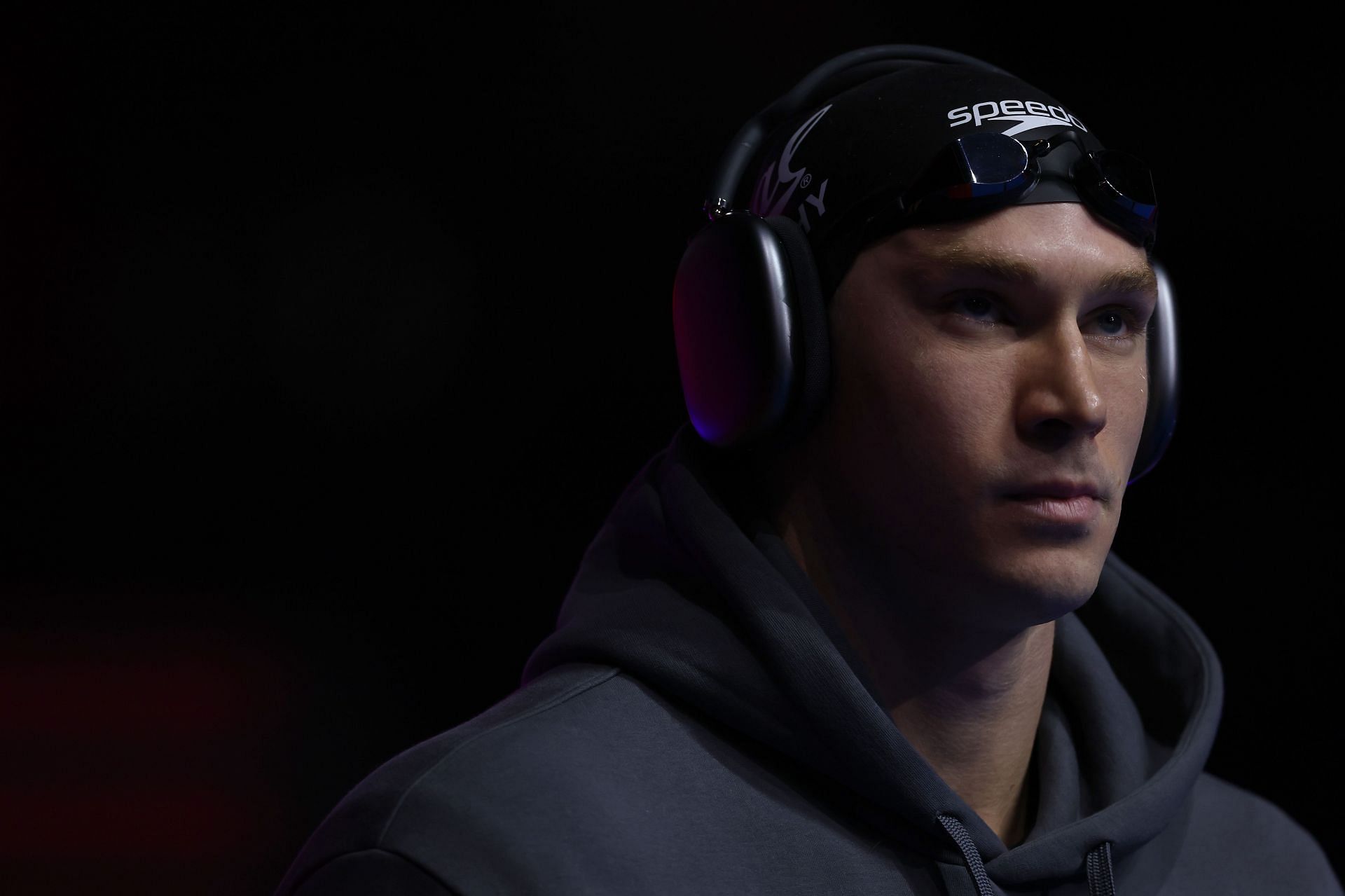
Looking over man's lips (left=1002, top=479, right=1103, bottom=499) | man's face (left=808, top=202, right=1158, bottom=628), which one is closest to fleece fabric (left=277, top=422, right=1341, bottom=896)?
man's face (left=808, top=202, right=1158, bottom=628)

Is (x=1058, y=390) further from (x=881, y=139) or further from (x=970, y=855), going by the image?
(x=970, y=855)

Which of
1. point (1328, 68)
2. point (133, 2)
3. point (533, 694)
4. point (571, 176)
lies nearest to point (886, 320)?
point (533, 694)

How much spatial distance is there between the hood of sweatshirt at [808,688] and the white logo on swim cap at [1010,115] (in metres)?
0.48

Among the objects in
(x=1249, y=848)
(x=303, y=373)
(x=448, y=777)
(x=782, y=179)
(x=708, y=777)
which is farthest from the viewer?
(x=303, y=373)

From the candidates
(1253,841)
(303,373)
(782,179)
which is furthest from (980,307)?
(303,373)

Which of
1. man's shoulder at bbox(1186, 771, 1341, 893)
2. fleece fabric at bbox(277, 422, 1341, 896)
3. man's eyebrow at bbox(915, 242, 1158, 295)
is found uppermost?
man's eyebrow at bbox(915, 242, 1158, 295)

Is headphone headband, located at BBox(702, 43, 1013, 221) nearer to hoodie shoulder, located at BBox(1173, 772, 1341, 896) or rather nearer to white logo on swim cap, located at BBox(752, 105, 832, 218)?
white logo on swim cap, located at BBox(752, 105, 832, 218)

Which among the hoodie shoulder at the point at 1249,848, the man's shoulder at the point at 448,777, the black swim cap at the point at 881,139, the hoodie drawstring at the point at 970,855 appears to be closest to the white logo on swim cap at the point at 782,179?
the black swim cap at the point at 881,139

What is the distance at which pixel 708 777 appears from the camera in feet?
4.51

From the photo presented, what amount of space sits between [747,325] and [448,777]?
567mm

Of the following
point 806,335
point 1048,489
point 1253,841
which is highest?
point 806,335

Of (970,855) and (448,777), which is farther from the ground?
(448,777)

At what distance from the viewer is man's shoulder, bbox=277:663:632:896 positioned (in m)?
1.22

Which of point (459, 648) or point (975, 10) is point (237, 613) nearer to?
point (459, 648)
